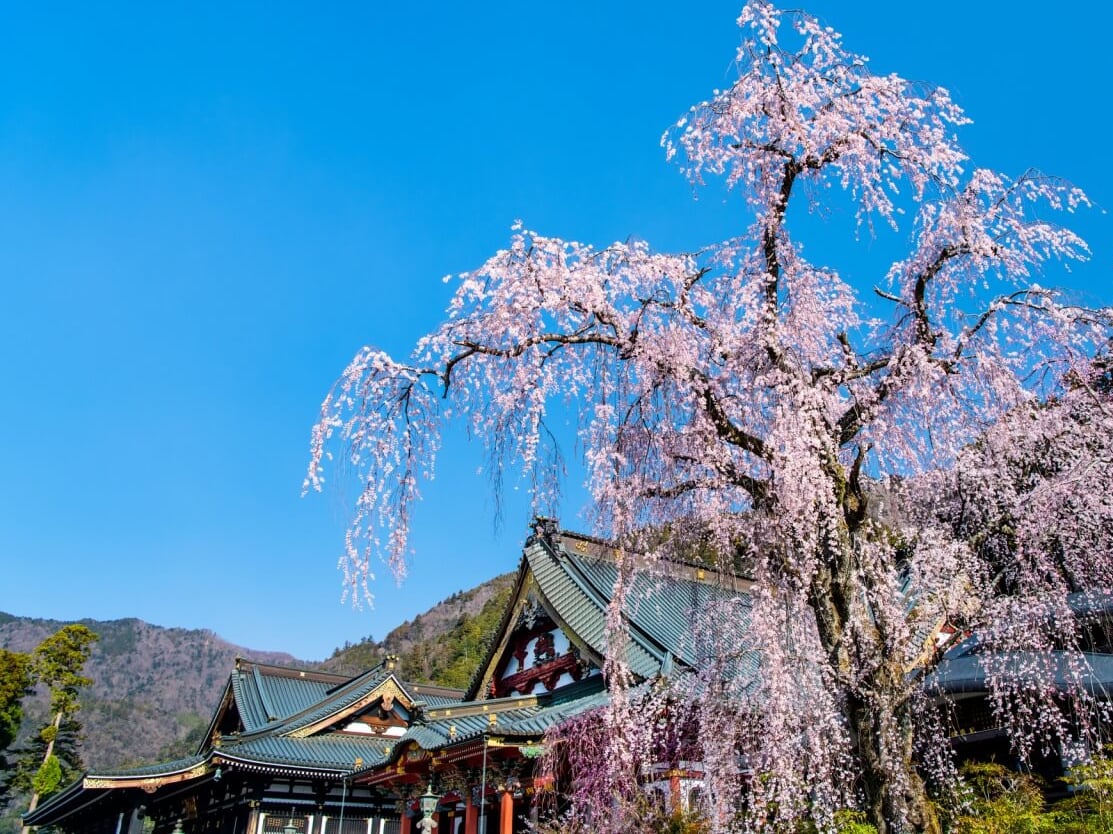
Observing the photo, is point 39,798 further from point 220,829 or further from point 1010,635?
point 1010,635

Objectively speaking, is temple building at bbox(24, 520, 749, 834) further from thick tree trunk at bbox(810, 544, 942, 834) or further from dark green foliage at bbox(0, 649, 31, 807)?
dark green foliage at bbox(0, 649, 31, 807)

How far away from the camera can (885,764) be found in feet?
20.4

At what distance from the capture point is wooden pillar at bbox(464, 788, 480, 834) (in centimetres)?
1470

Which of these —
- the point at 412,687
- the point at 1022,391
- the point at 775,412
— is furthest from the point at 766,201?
the point at 412,687

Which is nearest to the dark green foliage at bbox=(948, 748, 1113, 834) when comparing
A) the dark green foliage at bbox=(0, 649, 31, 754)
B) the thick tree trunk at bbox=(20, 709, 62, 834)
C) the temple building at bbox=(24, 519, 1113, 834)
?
the temple building at bbox=(24, 519, 1113, 834)

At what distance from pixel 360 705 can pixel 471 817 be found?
9865 mm

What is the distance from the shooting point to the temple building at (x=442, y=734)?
535 inches

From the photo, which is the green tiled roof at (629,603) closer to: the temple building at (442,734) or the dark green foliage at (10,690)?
the temple building at (442,734)

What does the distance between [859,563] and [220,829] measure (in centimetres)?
2199

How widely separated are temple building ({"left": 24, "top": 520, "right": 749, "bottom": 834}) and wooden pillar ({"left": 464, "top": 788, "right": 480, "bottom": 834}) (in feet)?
0.09

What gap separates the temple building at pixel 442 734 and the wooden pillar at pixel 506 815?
18mm

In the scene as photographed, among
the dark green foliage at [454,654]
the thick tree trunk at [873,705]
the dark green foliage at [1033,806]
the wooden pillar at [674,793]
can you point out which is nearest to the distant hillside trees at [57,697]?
the dark green foliage at [454,654]

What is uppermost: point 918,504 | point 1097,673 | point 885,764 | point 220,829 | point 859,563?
point 918,504

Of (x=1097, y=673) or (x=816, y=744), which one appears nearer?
(x=816, y=744)
